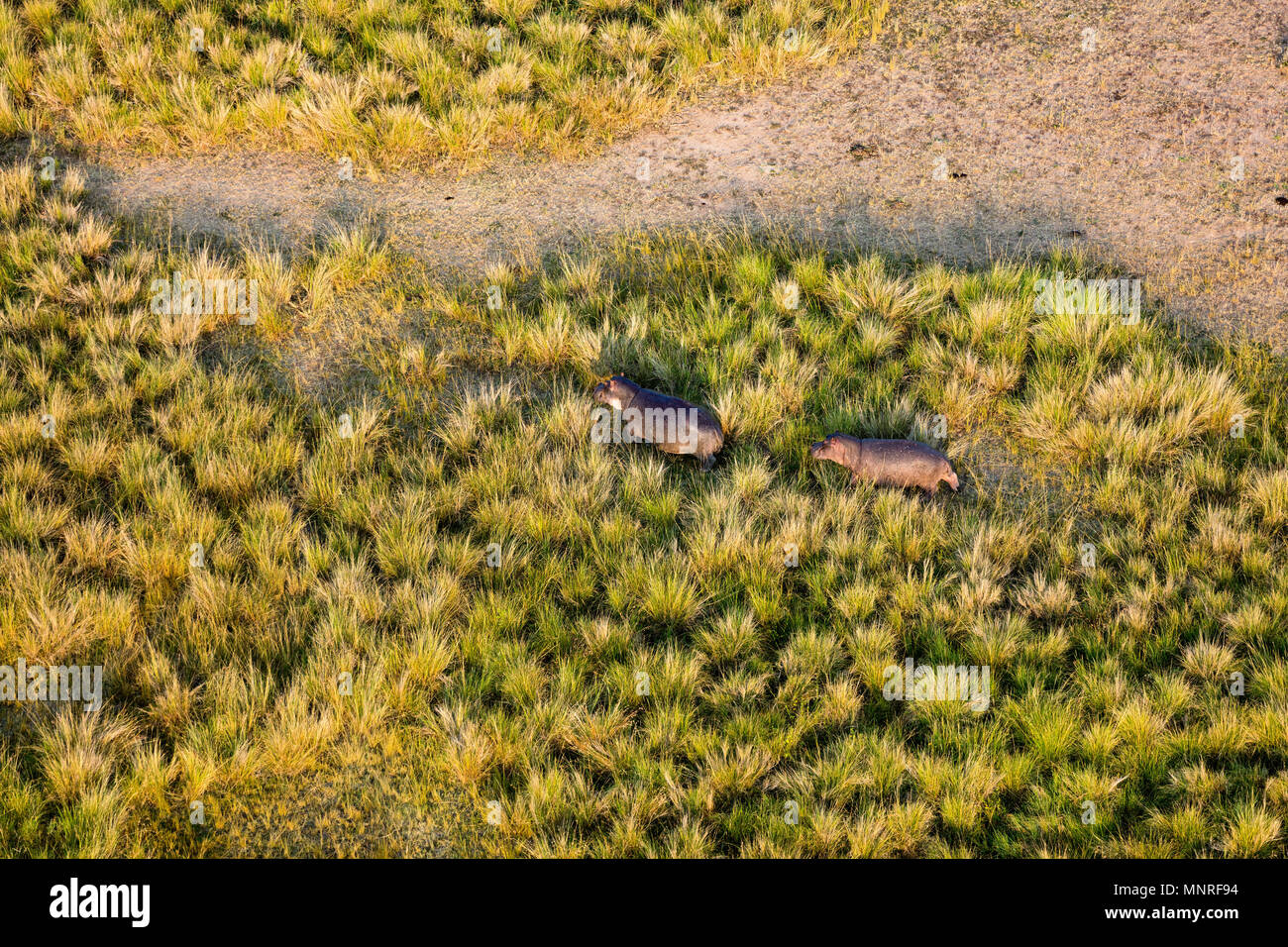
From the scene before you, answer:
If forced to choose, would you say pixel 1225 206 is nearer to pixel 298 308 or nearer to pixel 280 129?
pixel 298 308

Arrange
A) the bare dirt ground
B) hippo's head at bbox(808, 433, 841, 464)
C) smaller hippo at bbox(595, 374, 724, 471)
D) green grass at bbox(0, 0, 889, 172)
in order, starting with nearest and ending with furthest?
1. hippo's head at bbox(808, 433, 841, 464)
2. smaller hippo at bbox(595, 374, 724, 471)
3. the bare dirt ground
4. green grass at bbox(0, 0, 889, 172)

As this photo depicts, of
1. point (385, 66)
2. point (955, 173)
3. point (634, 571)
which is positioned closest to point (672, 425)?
point (634, 571)

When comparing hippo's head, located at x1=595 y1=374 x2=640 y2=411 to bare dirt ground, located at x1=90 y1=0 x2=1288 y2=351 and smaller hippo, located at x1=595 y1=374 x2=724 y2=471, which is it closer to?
smaller hippo, located at x1=595 y1=374 x2=724 y2=471

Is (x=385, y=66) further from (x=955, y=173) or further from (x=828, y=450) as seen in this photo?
(x=828, y=450)

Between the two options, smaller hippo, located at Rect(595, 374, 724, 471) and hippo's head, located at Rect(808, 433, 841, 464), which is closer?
hippo's head, located at Rect(808, 433, 841, 464)

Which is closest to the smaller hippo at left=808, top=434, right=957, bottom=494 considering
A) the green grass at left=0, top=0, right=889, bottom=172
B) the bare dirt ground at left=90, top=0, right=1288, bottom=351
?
the bare dirt ground at left=90, top=0, right=1288, bottom=351

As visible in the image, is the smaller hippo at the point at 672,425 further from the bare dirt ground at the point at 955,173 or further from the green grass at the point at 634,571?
the bare dirt ground at the point at 955,173

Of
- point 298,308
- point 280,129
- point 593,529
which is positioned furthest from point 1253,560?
point 280,129
